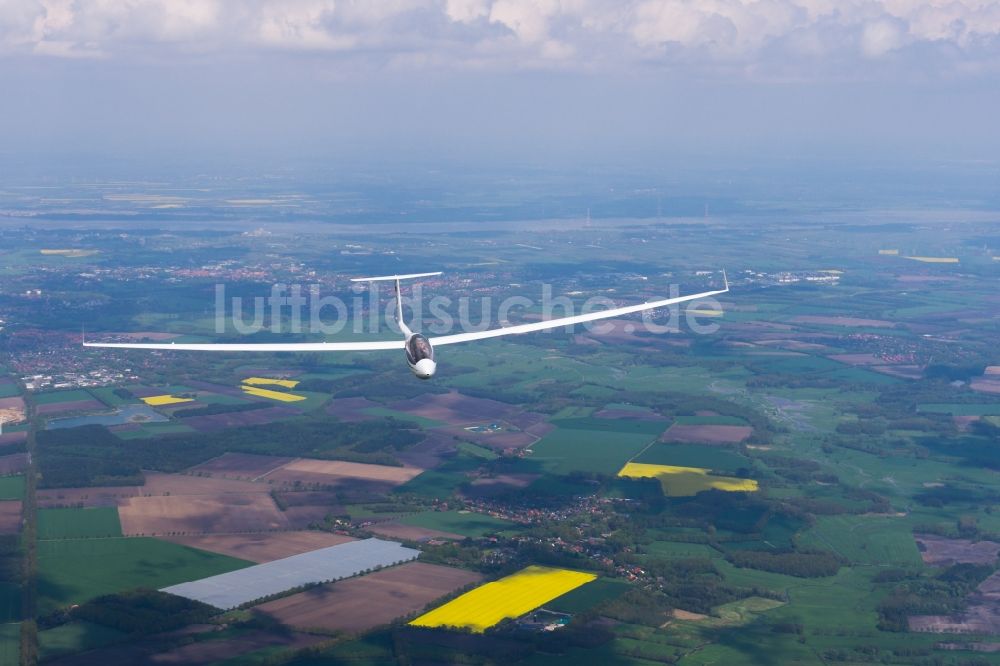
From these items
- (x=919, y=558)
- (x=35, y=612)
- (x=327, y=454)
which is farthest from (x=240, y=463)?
(x=919, y=558)

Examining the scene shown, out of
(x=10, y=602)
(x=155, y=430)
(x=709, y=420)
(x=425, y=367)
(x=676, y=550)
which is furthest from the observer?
(x=709, y=420)

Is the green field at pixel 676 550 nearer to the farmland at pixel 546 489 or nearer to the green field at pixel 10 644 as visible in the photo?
the farmland at pixel 546 489

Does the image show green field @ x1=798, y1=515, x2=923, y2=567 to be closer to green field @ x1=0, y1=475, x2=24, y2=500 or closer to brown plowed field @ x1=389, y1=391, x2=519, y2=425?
brown plowed field @ x1=389, y1=391, x2=519, y2=425

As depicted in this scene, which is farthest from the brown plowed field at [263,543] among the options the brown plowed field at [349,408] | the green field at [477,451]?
the brown plowed field at [349,408]

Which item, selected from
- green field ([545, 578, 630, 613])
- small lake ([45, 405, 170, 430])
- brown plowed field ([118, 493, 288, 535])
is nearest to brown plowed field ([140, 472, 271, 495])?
brown plowed field ([118, 493, 288, 535])

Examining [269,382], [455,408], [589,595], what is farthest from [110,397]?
[589,595]

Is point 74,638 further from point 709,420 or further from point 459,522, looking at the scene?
point 709,420
